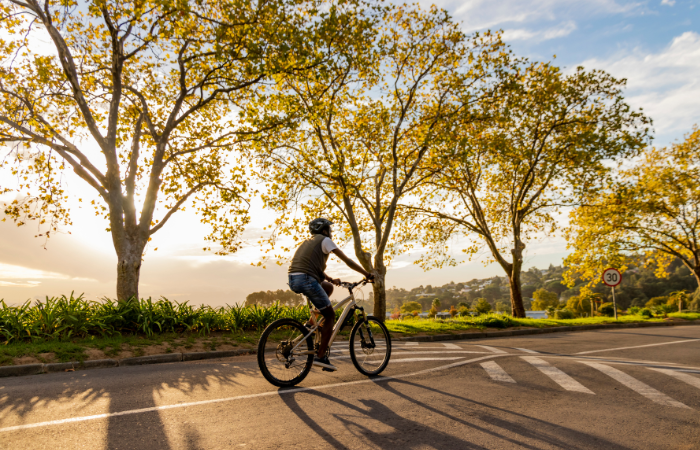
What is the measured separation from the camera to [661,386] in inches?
215

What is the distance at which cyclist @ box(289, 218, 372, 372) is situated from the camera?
5.37 m

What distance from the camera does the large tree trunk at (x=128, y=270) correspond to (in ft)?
40.1

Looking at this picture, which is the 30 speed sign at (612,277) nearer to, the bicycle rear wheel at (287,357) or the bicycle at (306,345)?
the bicycle at (306,345)

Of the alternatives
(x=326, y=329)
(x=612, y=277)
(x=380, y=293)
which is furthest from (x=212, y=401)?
(x=612, y=277)

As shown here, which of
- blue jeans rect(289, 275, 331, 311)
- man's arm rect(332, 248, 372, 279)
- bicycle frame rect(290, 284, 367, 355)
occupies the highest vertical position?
man's arm rect(332, 248, 372, 279)

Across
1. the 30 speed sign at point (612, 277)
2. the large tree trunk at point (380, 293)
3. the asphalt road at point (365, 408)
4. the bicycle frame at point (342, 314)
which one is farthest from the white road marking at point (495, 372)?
the 30 speed sign at point (612, 277)

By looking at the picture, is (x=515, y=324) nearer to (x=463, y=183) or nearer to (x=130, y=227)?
(x=463, y=183)

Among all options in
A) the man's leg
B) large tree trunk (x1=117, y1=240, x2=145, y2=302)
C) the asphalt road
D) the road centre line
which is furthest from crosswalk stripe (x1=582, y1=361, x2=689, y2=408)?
large tree trunk (x1=117, y1=240, x2=145, y2=302)

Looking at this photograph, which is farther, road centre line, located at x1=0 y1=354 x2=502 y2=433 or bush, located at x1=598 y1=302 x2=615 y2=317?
bush, located at x1=598 y1=302 x2=615 y2=317

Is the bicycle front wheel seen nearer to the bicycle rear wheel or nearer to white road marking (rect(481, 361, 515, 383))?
the bicycle rear wheel

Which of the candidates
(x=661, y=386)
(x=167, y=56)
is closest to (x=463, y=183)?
(x=167, y=56)

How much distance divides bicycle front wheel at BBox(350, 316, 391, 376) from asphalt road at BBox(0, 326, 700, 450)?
19 cm

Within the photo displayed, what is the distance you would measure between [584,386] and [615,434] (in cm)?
192

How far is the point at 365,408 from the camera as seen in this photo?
171 inches
